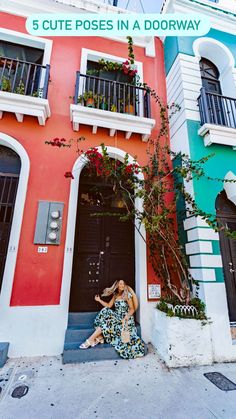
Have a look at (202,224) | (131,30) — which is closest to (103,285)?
(202,224)

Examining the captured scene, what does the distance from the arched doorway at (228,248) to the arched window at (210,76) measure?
10.2 ft

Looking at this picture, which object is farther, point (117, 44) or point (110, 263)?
point (117, 44)

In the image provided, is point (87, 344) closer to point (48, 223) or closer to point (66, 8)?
point (48, 223)

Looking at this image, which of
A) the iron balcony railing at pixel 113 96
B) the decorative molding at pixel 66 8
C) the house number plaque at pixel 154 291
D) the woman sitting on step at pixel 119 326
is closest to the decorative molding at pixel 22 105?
the iron balcony railing at pixel 113 96

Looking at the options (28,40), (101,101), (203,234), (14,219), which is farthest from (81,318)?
(28,40)

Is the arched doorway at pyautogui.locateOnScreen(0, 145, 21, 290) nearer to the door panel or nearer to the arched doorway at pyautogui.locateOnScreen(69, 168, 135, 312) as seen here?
the door panel

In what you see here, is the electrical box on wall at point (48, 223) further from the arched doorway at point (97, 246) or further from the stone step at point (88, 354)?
the stone step at point (88, 354)

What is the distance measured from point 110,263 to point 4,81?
4.45m

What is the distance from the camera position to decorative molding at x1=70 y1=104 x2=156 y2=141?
14.2ft

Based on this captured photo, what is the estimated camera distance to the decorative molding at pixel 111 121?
4.34m

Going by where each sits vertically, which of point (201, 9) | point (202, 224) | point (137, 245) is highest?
A: point (201, 9)

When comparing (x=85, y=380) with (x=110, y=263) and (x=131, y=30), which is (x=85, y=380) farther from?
(x=131, y=30)

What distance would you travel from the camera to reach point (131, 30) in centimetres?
258

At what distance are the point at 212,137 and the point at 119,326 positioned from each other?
13.6 feet
